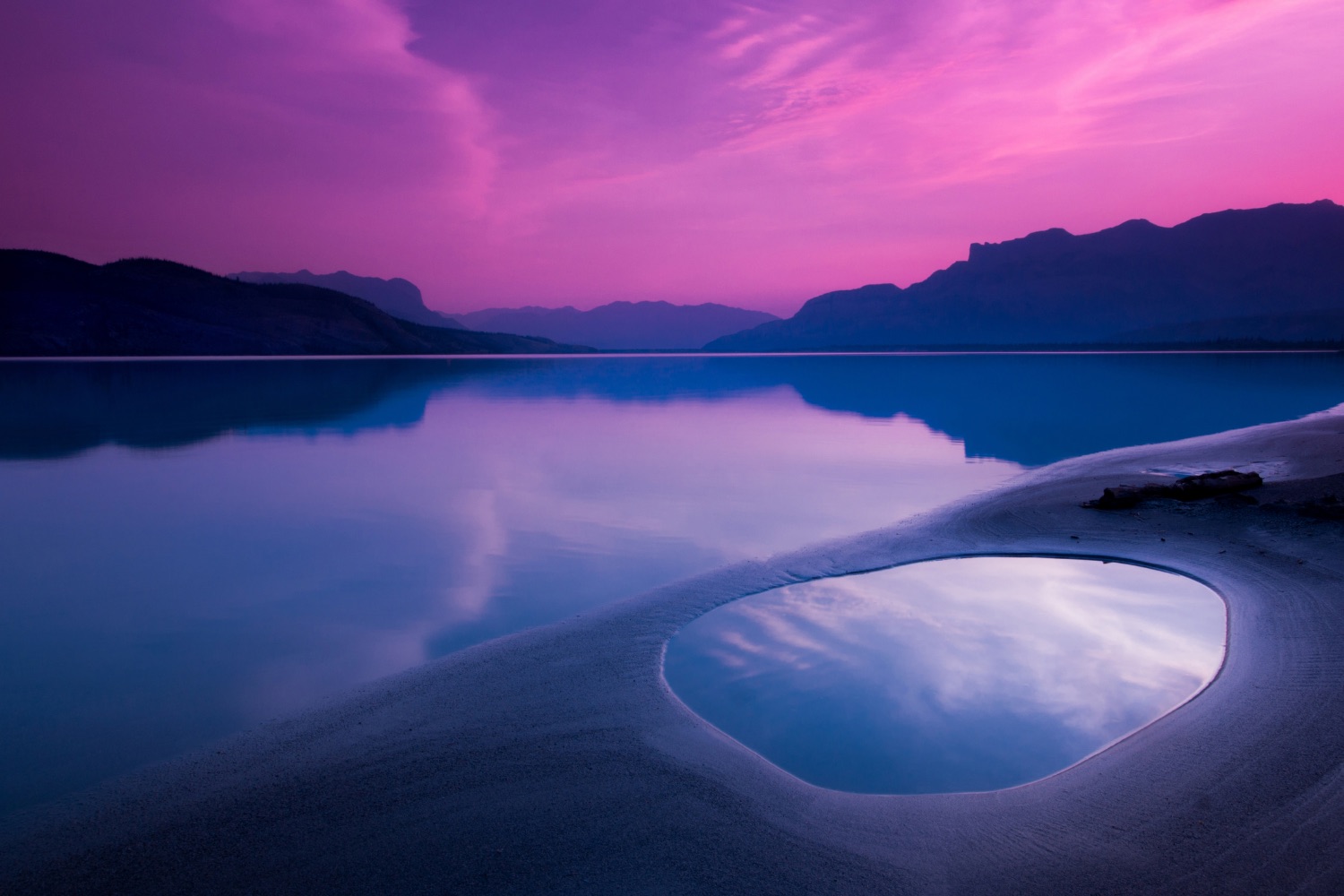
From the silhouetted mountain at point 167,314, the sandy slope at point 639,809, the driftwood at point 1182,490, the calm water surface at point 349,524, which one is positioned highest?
the silhouetted mountain at point 167,314

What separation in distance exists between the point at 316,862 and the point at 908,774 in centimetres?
319

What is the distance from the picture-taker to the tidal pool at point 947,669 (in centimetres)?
449

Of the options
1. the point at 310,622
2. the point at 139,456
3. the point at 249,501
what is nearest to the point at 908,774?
the point at 310,622

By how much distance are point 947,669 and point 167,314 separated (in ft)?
577

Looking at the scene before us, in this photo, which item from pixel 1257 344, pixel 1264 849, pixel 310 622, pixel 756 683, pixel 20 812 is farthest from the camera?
pixel 1257 344

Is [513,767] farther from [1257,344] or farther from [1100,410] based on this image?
[1257,344]

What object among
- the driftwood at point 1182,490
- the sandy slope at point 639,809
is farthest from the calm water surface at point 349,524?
the driftwood at point 1182,490

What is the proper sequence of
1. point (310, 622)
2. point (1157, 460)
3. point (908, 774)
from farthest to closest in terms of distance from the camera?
point (1157, 460) → point (310, 622) → point (908, 774)

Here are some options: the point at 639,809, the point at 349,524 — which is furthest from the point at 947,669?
the point at 349,524

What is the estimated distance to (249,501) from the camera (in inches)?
495

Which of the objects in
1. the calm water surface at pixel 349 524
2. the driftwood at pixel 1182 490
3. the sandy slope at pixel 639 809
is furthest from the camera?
the driftwood at pixel 1182 490

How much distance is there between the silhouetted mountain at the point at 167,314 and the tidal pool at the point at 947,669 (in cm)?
15155

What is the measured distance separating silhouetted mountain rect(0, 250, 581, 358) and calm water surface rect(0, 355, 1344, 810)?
412 ft

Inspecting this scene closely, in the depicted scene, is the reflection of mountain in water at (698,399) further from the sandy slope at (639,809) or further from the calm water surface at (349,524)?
the sandy slope at (639,809)
